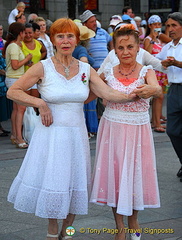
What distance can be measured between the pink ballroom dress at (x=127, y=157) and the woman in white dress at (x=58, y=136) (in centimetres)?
17

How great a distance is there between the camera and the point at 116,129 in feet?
16.2

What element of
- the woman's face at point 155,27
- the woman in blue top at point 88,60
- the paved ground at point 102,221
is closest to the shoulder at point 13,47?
the woman in blue top at point 88,60

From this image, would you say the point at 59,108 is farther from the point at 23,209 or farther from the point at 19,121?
the point at 19,121

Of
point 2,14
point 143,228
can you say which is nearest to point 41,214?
point 143,228

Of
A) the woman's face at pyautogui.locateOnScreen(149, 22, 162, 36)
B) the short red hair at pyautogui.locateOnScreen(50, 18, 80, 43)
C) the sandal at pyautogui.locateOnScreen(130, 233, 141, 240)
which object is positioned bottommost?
the sandal at pyautogui.locateOnScreen(130, 233, 141, 240)

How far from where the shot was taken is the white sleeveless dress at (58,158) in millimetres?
4660

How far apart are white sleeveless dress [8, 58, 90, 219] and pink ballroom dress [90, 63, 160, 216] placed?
0.66ft

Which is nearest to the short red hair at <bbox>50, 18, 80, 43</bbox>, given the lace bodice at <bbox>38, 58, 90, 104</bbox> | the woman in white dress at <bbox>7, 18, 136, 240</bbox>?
the woman in white dress at <bbox>7, 18, 136, 240</bbox>

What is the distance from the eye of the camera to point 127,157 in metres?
4.83

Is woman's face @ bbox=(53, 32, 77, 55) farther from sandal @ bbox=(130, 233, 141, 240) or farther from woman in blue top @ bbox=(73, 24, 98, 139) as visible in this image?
woman in blue top @ bbox=(73, 24, 98, 139)

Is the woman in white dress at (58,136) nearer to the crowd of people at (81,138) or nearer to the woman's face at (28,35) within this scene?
the crowd of people at (81,138)

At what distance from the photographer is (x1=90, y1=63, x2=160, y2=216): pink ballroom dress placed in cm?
484

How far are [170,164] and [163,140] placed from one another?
75.4 inches

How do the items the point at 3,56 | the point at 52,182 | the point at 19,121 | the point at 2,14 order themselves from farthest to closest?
the point at 2,14, the point at 3,56, the point at 19,121, the point at 52,182
